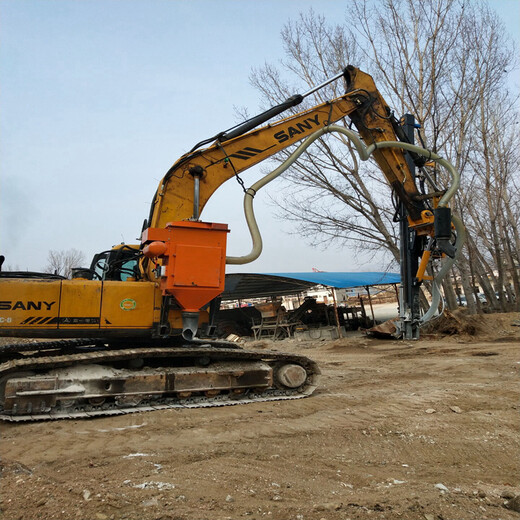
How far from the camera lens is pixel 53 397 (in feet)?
15.6

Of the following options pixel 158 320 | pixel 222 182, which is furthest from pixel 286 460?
pixel 222 182

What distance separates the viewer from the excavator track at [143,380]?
4.71 meters

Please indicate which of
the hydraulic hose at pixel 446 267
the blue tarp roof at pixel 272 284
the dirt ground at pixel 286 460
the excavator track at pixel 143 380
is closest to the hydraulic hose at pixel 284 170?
the hydraulic hose at pixel 446 267

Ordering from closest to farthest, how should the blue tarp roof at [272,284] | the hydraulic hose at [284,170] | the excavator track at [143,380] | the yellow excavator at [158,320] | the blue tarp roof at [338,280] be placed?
1. the excavator track at [143,380]
2. the yellow excavator at [158,320]
3. the hydraulic hose at [284,170]
4. the blue tarp roof at [272,284]
5. the blue tarp roof at [338,280]

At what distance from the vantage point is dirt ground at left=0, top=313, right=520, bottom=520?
2.48 m

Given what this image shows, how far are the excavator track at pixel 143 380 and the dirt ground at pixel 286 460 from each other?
278 mm

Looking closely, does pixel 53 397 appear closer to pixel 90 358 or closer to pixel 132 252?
pixel 90 358

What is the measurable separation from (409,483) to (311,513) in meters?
0.86

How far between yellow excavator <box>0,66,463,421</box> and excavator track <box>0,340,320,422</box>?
0.04 feet

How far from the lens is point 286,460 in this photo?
11.1ft

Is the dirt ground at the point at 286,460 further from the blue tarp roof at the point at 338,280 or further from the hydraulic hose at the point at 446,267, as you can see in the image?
the blue tarp roof at the point at 338,280

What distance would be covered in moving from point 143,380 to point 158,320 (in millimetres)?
724

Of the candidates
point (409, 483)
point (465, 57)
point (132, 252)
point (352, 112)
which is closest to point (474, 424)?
point (409, 483)

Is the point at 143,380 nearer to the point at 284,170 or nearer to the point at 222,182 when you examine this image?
the point at 222,182
